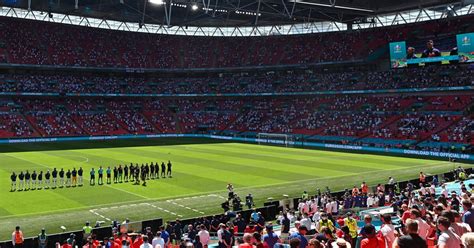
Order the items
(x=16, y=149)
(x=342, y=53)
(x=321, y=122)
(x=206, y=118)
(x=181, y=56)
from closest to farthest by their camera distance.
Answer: (x=16, y=149), (x=321, y=122), (x=342, y=53), (x=206, y=118), (x=181, y=56)

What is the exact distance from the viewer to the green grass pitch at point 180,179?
815 inches

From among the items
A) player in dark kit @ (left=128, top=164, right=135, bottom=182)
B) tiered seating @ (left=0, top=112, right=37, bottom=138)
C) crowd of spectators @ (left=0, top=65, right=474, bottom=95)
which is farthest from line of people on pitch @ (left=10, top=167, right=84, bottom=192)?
crowd of spectators @ (left=0, top=65, right=474, bottom=95)

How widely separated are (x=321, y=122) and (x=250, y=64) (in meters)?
23.4

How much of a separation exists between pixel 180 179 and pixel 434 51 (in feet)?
125

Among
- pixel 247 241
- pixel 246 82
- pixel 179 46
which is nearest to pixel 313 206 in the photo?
pixel 247 241

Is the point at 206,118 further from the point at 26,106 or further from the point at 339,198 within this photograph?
the point at 339,198

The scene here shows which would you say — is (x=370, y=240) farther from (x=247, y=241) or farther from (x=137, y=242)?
(x=137, y=242)

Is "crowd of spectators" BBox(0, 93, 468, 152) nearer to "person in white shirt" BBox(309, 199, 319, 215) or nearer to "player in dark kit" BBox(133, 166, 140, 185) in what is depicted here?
"person in white shirt" BBox(309, 199, 319, 215)

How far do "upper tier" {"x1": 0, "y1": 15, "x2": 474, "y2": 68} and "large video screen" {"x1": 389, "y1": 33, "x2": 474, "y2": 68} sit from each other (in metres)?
10.2

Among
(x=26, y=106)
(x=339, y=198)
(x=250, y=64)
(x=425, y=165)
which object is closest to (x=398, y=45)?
(x=425, y=165)

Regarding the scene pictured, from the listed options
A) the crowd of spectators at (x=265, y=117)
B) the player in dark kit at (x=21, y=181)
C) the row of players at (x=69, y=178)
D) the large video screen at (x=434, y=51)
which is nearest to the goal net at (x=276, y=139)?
the crowd of spectators at (x=265, y=117)

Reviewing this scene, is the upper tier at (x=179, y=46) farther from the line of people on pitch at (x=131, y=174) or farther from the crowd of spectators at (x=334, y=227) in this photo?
the line of people on pitch at (x=131, y=174)

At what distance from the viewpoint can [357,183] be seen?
28.2 m

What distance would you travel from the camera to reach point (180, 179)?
29.7 m
